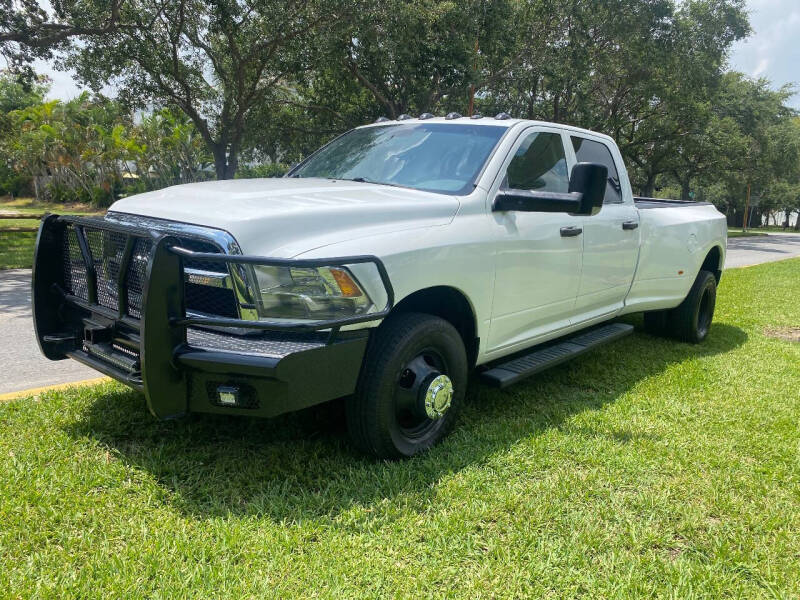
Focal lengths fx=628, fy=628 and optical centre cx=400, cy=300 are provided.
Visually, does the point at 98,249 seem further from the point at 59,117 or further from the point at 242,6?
the point at 59,117

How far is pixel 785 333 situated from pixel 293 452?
248 inches

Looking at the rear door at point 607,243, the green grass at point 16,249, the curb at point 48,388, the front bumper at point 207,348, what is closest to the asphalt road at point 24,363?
the curb at point 48,388

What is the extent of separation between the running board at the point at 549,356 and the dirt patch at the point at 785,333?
285 centimetres

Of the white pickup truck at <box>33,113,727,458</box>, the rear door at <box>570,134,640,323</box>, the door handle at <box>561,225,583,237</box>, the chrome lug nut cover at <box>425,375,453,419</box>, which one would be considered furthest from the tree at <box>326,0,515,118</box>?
the chrome lug nut cover at <box>425,375,453,419</box>

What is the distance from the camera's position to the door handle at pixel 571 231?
4133 mm

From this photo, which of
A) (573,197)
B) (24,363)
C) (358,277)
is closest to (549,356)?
(573,197)

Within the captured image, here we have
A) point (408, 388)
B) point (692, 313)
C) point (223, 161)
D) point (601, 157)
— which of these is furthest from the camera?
point (223, 161)

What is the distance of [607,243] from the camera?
469 cm

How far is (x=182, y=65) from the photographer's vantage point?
53.6 ft

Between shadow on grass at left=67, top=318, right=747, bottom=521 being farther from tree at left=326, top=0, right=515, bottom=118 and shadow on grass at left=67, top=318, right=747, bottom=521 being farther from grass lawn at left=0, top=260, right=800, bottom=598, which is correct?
tree at left=326, top=0, right=515, bottom=118

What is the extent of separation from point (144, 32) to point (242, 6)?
8.58 ft

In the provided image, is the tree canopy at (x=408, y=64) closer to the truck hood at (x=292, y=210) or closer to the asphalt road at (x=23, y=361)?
the asphalt road at (x=23, y=361)

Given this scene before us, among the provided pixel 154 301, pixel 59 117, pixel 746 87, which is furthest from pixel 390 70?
pixel 59 117

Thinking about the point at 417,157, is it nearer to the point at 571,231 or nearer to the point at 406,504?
the point at 571,231
